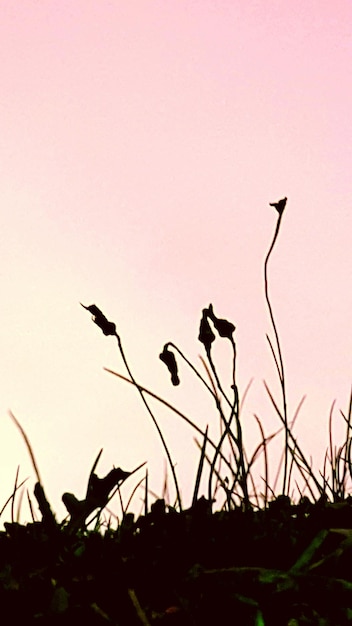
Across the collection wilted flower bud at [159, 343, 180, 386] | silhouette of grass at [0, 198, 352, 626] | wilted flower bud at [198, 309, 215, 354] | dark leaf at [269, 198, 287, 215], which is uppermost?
dark leaf at [269, 198, 287, 215]

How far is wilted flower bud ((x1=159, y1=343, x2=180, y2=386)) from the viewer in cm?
263

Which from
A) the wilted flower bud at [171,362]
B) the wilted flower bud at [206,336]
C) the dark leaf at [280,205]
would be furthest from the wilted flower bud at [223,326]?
the dark leaf at [280,205]

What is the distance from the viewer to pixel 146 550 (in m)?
1.90

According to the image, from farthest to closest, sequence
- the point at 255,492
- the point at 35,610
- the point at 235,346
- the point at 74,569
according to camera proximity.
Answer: the point at 255,492, the point at 235,346, the point at 74,569, the point at 35,610

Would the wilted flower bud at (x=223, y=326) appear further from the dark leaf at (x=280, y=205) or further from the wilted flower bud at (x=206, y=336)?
the dark leaf at (x=280, y=205)

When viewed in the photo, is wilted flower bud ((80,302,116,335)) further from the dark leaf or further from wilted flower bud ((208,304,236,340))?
the dark leaf

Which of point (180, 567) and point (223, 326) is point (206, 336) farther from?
point (180, 567)

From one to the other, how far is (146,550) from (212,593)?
242 millimetres

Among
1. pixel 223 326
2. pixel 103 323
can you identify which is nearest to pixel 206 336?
pixel 223 326

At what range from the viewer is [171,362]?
8.69 ft

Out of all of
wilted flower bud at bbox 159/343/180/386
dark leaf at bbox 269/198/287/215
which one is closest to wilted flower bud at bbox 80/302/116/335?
wilted flower bud at bbox 159/343/180/386

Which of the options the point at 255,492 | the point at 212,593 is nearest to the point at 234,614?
the point at 212,593

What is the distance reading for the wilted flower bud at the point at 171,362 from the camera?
2631 millimetres

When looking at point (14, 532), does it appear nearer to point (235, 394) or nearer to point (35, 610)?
point (35, 610)
